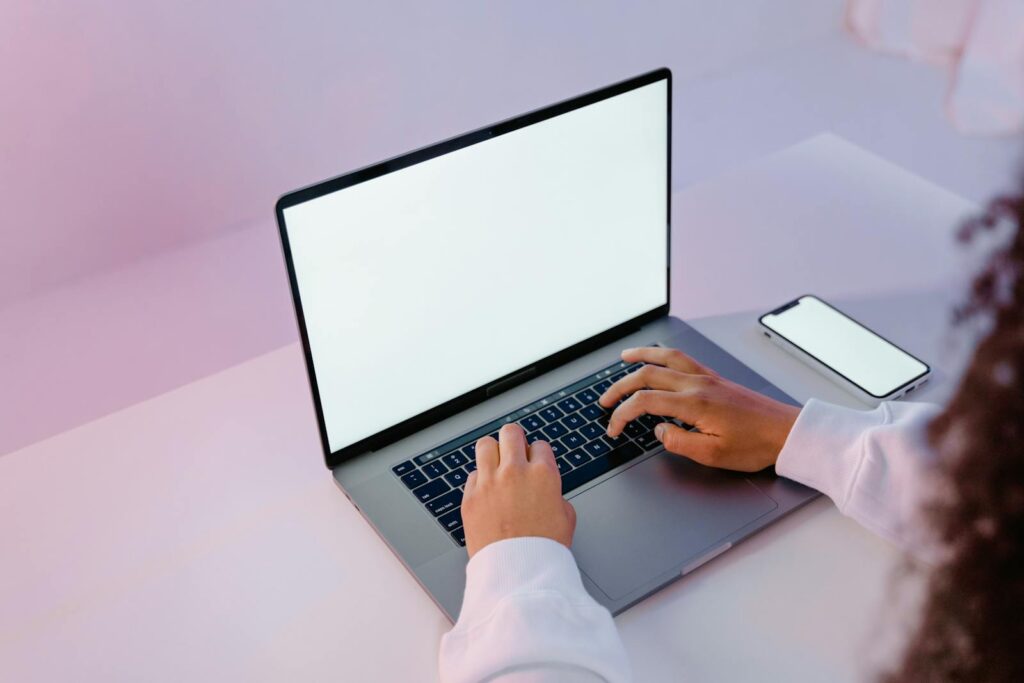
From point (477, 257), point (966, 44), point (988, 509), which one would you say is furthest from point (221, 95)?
point (966, 44)

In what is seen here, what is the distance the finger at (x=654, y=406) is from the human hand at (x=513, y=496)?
0.29 feet

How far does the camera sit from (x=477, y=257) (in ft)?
3.38

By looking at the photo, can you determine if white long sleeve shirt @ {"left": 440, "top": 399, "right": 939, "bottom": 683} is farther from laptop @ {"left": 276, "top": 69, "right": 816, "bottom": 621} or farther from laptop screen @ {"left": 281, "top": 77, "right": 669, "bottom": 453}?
laptop screen @ {"left": 281, "top": 77, "right": 669, "bottom": 453}

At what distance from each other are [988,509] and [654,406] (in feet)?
1.68

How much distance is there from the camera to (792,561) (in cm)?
93

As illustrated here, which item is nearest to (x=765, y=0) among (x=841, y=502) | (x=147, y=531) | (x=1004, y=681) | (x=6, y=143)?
(x=6, y=143)

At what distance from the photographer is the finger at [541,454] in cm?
94

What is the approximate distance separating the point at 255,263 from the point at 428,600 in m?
1.41

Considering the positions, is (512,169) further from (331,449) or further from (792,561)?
(792,561)

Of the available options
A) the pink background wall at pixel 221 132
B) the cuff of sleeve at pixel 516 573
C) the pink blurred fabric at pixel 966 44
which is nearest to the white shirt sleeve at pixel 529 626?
the cuff of sleeve at pixel 516 573

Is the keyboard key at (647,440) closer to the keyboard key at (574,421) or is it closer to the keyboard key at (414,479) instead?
the keyboard key at (574,421)

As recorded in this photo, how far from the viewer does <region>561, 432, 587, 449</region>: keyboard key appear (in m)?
1.03

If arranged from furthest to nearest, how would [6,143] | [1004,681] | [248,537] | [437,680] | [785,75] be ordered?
[785,75], [6,143], [248,537], [437,680], [1004,681]

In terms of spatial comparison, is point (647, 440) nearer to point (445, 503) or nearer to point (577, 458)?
point (577, 458)
